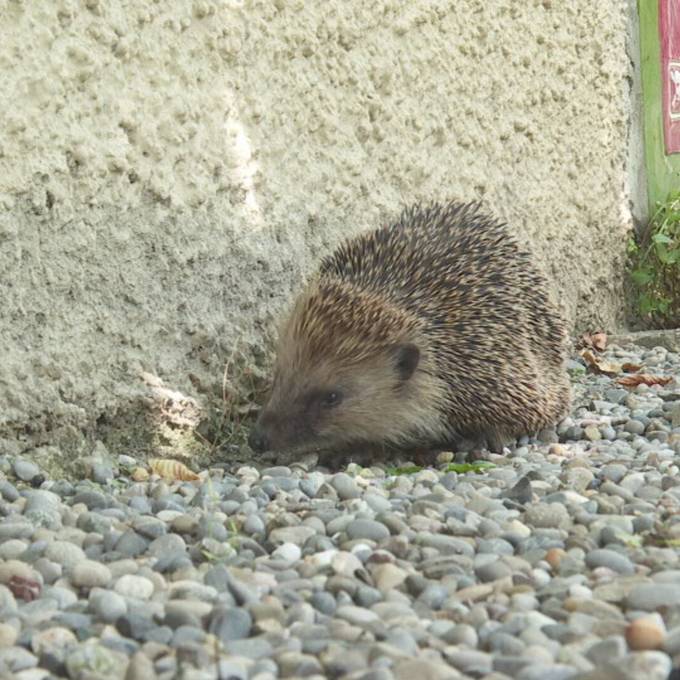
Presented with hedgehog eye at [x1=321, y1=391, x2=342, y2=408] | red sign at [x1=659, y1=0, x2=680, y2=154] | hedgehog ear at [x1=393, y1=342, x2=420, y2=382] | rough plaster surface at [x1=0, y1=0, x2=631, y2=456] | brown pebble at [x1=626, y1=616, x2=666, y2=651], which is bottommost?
brown pebble at [x1=626, y1=616, x2=666, y2=651]

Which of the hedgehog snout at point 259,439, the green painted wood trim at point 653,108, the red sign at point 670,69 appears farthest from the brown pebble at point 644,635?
the red sign at point 670,69

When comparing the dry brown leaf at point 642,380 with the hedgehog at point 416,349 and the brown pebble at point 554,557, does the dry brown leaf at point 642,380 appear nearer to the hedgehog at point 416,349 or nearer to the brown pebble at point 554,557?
the hedgehog at point 416,349

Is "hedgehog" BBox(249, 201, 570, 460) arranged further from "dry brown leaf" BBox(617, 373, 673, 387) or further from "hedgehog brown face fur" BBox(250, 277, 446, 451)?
"dry brown leaf" BBox(617, 373, 673, 387)

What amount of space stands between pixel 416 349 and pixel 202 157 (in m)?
1.26

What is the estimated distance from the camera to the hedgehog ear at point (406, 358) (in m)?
4.87

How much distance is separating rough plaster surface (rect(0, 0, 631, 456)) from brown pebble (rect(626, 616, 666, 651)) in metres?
2.55

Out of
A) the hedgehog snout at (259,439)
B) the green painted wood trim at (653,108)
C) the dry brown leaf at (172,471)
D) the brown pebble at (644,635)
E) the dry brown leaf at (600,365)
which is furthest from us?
the green painted wood trim at (653,108)

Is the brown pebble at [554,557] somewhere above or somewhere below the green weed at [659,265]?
below

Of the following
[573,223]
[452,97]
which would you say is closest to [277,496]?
[452,97]

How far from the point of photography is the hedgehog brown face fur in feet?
15.4

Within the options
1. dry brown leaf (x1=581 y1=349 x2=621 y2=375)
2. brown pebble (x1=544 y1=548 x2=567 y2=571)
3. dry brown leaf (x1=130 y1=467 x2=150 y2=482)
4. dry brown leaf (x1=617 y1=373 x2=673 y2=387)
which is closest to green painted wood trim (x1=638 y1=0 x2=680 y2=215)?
dry brown leaf (x1=581 y1=349 x2=621 y2=375)

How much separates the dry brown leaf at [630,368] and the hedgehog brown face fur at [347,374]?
8.08 ft

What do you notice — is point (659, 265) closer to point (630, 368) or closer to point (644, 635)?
point (630, 368)

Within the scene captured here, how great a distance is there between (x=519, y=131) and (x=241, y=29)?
8.91 ft
